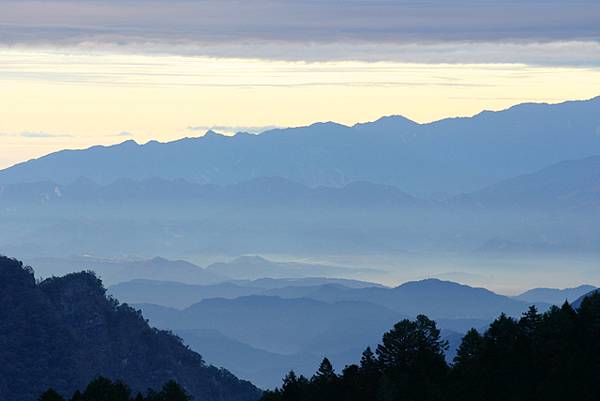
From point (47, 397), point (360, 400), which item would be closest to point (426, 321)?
point (360, 400)

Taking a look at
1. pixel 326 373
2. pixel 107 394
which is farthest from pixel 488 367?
pixel 107 394

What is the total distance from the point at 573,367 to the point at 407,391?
46.0 ft

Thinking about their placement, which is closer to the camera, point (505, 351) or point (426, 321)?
point (505, 351)

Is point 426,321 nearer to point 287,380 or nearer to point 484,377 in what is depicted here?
point 287,380

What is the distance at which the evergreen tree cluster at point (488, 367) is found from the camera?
91.8m

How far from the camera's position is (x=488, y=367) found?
9919 centimetres

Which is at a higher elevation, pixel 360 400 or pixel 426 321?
pixel 426 321

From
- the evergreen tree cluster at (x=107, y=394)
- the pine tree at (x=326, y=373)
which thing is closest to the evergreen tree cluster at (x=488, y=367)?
the pine tree at (x=326, y=373)

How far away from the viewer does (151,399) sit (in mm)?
112750

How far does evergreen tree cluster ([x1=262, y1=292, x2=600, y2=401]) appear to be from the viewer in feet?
301

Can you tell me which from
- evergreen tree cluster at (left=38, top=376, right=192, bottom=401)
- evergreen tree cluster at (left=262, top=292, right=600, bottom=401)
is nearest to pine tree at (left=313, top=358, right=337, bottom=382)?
evergreen tree cluster at (left=262, top=292, right=600, bottom=401)

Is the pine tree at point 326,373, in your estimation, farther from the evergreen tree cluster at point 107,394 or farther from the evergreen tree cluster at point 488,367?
the evergreen tree cluster at point 107,394

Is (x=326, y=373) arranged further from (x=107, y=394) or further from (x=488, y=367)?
(x=488, y=367)

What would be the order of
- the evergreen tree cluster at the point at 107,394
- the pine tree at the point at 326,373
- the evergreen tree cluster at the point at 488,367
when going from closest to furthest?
the evergreen tree cluster at the point at 488,367
the evergreen tree cluster at the point at 107,394
the pine tree at the point at 326,373
